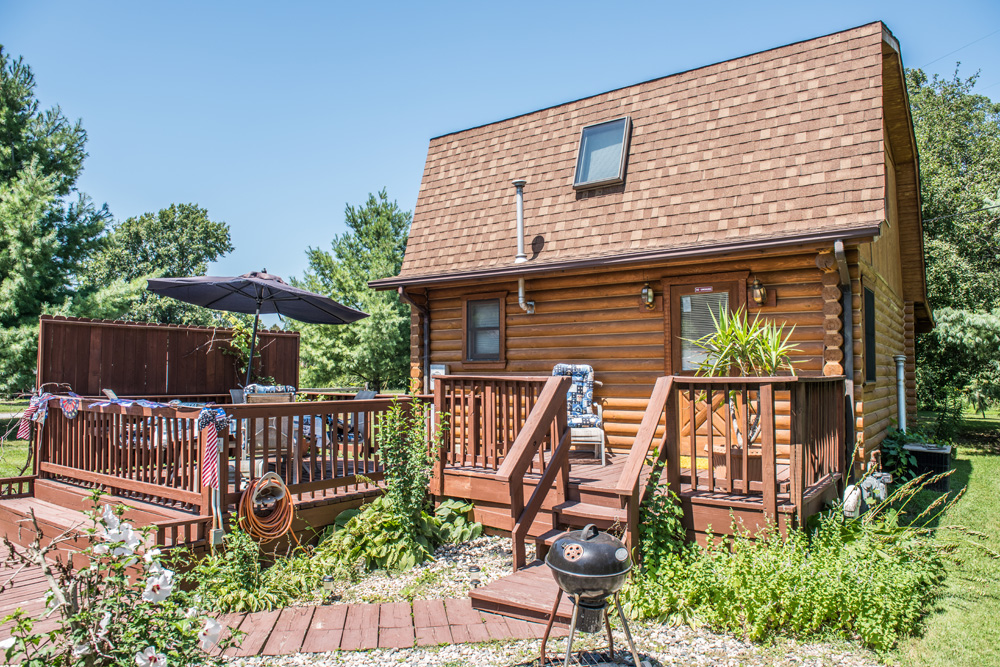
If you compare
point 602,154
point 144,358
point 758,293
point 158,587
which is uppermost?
point 602,154

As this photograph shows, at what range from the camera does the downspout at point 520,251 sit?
8.41 m

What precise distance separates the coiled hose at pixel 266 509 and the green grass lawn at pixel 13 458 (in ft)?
18.5

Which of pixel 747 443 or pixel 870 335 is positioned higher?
pixel 870 335

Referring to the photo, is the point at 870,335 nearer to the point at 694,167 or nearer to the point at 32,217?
the point at 694,167

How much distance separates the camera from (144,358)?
9.09m

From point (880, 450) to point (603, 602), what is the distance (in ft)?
22.5

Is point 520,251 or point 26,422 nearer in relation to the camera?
point 26,422

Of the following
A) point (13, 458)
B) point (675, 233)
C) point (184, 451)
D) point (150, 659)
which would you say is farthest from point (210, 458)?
point (13, 458)

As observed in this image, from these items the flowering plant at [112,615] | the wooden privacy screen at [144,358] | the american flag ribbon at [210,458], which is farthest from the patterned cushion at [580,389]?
the flowering plant at [112,615]

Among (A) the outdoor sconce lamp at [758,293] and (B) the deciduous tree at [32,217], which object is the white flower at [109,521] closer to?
(A) the outdoor sconce lamp at [758,293]

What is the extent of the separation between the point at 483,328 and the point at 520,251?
1293 mm

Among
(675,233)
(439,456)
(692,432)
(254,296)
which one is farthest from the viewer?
(254,296)

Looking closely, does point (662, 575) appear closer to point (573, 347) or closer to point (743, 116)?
point (573, 347)

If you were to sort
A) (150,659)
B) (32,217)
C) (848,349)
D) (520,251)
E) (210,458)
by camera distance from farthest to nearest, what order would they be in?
1. (32,217)
2. (520,251)
3. (848,349)
4. (210,458)
5. (150,659)
